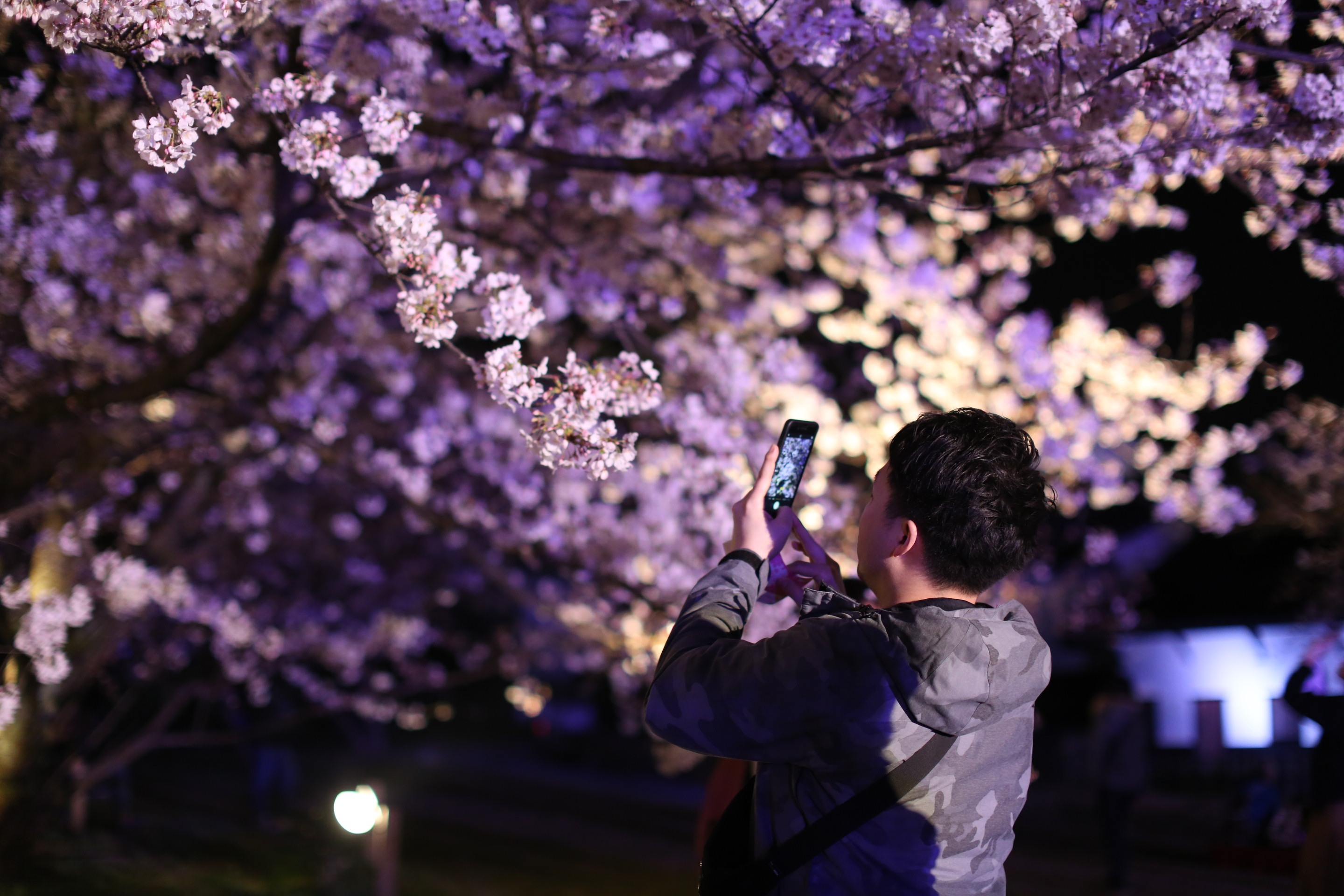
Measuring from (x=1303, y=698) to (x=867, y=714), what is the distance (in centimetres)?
428

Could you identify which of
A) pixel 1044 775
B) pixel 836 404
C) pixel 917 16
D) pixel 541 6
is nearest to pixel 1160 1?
pixel 917 16

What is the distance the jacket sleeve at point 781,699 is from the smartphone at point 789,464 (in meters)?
0.34

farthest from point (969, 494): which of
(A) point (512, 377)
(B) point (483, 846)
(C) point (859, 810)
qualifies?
(B) point (483, 846)

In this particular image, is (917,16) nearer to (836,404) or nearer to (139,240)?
(139,240)

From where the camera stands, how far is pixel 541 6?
3.99 m

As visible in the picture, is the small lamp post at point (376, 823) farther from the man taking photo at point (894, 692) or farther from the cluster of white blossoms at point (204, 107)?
the man taking photo at point (894, 692)

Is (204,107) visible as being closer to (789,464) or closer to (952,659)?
(789,464)

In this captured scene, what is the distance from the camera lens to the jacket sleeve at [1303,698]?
459 centimetres

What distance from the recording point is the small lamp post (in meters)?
5.38

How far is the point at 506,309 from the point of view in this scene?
296 centimetres

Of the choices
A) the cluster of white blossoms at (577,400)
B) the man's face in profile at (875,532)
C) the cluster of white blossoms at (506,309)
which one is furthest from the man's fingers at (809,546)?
the cluster of white blossoms at (506,309)

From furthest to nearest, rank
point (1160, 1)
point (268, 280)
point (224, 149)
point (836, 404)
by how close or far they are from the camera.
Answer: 1. point (836, 404)
2. point (224, 149)
3. point (268, 280)
4. point (1160, 1)

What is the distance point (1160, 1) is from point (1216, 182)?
2459mm

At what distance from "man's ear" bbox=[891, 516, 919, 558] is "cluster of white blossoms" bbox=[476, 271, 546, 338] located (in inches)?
60.9
